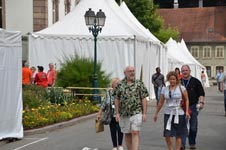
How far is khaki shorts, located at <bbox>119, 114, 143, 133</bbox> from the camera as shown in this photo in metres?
10.5

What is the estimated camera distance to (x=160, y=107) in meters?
11.3

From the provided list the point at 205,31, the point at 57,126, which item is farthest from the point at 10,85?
the point at 205,31

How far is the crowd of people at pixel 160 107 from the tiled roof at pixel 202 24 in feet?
277

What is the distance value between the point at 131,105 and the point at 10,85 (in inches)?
171

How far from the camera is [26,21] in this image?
109 ft

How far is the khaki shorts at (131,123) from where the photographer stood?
10469 mm

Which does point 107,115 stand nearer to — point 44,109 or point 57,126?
point 57,126

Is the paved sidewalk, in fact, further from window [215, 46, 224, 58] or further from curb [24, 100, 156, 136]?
window [215, 46, 224, 58]

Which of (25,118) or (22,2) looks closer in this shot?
(25,118)

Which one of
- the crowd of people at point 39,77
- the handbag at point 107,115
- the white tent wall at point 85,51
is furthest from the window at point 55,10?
the handbag at point 107,115

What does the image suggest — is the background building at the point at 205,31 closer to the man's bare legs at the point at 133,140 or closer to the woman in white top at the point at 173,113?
the woman in white top at the point at 173,113

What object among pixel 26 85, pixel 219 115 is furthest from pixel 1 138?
pixel 219 115

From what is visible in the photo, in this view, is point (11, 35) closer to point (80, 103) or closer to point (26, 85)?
point (26, 85)

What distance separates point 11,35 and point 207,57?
86.6 m
